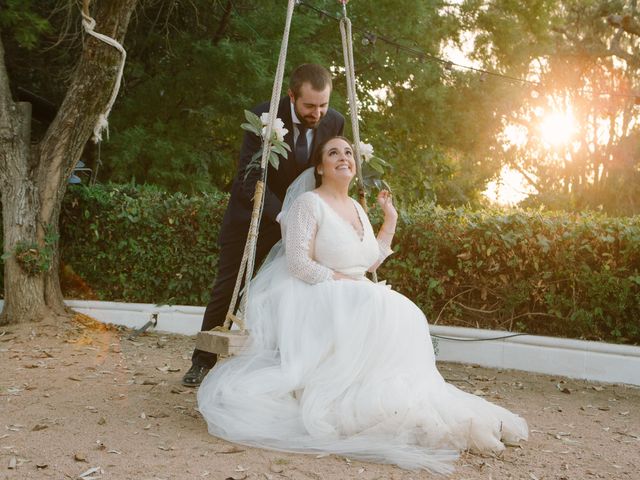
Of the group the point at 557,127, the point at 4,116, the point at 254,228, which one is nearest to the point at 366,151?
the point at 254,228

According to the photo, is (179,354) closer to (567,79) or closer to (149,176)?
(149,176)

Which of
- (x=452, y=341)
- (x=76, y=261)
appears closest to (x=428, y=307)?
(x=452, y=341)

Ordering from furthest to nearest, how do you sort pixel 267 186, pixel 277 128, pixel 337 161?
pixel 267 186
pixel 277 128
pixel 337 161

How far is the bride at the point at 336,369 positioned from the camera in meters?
3.88

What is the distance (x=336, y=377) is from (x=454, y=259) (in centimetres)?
340

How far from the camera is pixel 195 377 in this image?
17.5 ft

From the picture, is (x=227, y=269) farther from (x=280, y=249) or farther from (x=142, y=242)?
(x=142, y=242)

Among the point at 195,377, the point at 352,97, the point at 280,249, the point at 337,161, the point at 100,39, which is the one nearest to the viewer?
the point at 337,161

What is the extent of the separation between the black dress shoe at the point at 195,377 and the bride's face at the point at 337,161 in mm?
1706

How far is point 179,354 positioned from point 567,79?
1915 cm

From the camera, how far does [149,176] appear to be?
10914 millimetres

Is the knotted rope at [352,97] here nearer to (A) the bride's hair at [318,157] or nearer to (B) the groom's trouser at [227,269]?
(A) the bride's hair at [318,157]

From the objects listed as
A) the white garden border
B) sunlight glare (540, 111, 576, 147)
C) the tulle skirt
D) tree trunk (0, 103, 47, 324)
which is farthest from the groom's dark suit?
sunlight glare (540, 111, 576, 147)

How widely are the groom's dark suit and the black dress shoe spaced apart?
37 mm
